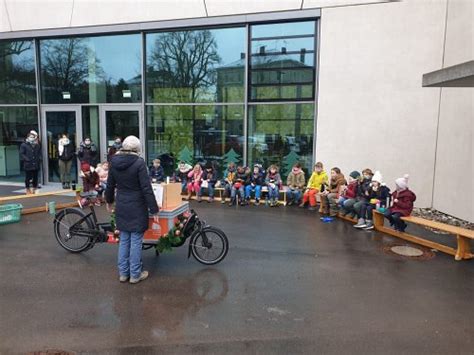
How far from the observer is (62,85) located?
44.5 ft

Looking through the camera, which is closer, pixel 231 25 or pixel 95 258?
pixel 95 258

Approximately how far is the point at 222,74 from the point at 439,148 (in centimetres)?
630

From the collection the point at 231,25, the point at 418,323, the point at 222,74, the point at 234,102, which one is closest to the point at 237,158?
the point at 234,102

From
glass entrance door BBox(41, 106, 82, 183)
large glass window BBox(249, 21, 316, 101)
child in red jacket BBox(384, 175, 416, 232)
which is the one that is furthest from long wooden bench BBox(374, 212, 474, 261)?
glass entrance door BBox(41, 106, 82, 183)

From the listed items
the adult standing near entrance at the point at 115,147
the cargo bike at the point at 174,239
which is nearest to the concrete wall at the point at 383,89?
the cargo bike at the point at 174,239

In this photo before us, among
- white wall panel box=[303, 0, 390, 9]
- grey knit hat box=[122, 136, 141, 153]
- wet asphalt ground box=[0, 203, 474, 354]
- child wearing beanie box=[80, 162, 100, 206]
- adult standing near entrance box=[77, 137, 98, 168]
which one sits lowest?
wet asphalt ground box=[0, 203, 474, 354]

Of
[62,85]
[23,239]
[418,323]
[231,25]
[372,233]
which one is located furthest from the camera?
[62,85]

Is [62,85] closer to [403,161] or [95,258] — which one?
[95,258]

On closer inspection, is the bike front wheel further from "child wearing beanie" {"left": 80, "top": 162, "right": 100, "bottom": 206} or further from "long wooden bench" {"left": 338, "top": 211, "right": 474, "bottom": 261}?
"child wearing beanie" {"left": 80, "top": 162, "right": 100, "bottom": 206}

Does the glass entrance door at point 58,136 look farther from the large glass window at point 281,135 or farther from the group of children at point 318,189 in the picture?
the large glass window at point 281,135

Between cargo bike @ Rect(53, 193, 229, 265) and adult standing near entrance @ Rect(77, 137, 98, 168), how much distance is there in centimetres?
654

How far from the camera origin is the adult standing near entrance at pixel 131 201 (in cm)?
512

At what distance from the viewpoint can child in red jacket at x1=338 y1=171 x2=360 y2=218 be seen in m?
9.02

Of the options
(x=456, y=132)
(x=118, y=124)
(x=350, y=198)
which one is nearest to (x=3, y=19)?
(x=118, y=124)
